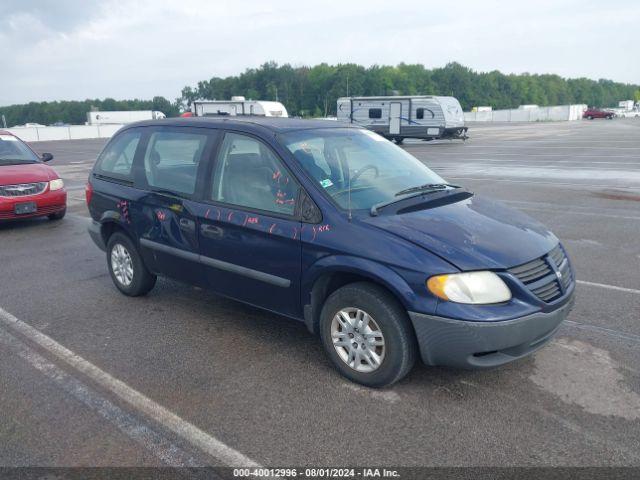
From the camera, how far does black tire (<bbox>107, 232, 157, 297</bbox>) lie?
5196 millimetres

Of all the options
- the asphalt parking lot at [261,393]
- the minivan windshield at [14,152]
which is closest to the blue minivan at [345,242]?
the asphalt parking lot at [261,393]

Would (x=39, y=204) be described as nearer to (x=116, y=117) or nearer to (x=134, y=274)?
(x=134, y=274)

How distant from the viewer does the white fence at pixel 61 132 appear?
45.9 metres

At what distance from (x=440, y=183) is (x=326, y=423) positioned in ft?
7.24

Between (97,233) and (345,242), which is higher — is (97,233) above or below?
below

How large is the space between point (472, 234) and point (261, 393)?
1.70m

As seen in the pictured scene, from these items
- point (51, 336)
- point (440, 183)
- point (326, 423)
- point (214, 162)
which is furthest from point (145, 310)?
point (440, 183)

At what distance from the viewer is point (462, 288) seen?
316 centimetres

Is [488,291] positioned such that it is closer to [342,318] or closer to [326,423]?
[342,318]

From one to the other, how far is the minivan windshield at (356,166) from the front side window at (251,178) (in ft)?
0.58

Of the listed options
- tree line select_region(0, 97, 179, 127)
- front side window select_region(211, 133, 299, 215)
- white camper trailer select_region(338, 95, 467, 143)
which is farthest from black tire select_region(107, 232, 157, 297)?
tree line select_region(0, 97, 179, 127)

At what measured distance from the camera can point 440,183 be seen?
4477 millimetres

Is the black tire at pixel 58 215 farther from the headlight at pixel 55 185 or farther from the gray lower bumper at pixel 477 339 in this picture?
the gray lower bumper at pixel 477 339

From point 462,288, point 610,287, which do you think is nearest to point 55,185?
point 462,288
